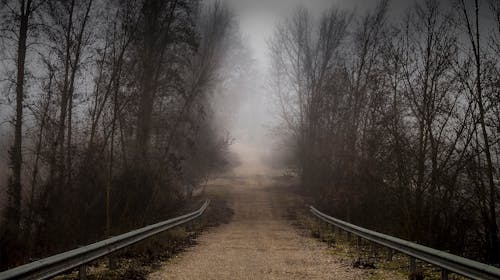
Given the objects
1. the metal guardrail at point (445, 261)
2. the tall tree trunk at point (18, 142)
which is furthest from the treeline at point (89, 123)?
the metal guardrail at point (445, 261)

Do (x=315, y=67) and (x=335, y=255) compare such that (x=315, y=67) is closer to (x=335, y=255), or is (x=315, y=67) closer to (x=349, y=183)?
(x=349, y=183)

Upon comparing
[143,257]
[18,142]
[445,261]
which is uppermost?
[18,142]

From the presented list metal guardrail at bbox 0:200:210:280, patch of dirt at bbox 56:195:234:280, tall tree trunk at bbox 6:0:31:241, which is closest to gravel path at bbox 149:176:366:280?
patch of dirt at bbox 56:195:234:280

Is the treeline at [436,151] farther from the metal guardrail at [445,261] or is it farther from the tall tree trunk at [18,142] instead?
the tall tree trunk at [18,142]

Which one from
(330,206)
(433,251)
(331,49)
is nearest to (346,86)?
(330,206)

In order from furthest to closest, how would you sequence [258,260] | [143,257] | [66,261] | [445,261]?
[143,257], [258,260], [445,261], [66,261]

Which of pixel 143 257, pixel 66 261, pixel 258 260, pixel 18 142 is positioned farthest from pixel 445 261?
pixel 18 142

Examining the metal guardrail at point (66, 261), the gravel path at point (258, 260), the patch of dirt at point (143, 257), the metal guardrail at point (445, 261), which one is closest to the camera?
the metal guardrail at point (66, 261)

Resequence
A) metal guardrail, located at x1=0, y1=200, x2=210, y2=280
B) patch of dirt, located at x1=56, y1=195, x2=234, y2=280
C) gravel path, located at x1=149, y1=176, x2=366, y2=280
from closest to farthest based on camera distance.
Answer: metal guardrail, located at x1=0, y1=200, x2=210, y2=280
patch of dirt, located at x1=56, y1=195, x2=234, y2=280
gravel path, located at x1=149, y1=176, x2=366, y2=280

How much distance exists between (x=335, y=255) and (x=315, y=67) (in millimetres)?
24064

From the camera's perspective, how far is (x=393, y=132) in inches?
534

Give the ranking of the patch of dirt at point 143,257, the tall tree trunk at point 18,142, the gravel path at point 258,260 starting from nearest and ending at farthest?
the patch of dirt at point 143,257, the gravel path at point 258,260, the tall tree trunk at point 18,142

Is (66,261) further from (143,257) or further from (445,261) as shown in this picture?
(445,261)

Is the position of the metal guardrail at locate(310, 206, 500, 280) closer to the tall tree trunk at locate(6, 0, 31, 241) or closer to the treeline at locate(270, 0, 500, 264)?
the treeline at locate(270, 0, 500, 264)
